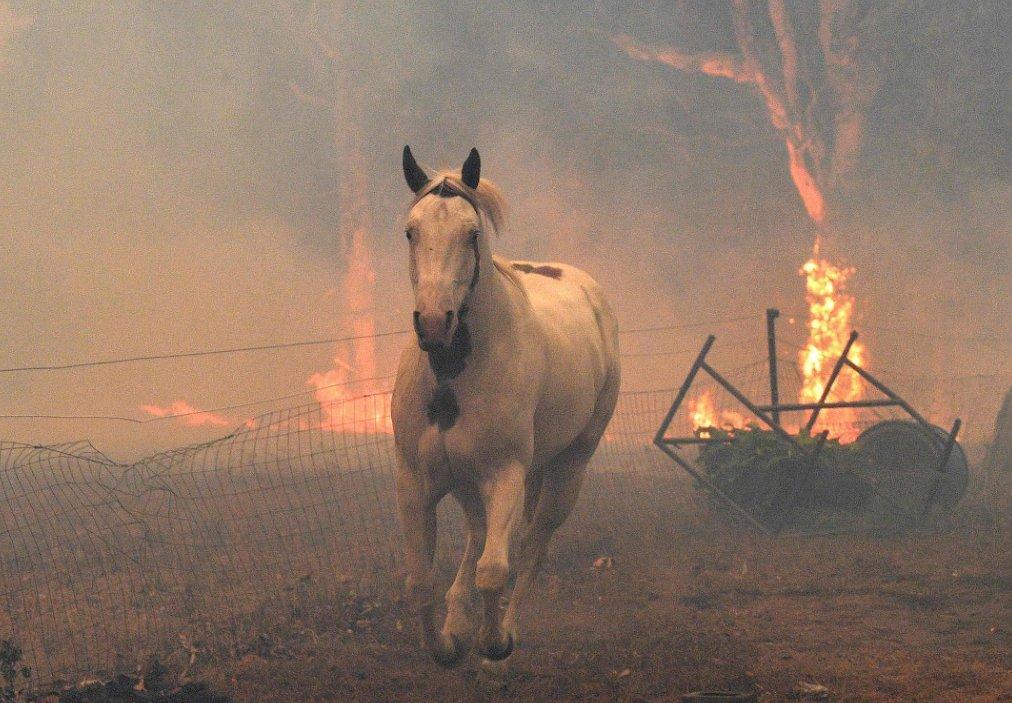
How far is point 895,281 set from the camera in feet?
106

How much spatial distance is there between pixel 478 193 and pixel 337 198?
29.7 meters

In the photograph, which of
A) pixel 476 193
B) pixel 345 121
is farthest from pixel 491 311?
pixel 345 121

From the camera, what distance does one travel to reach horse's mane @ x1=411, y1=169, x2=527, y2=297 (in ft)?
19.5

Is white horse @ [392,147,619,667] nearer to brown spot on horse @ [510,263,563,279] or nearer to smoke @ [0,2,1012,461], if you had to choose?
brown spot on horse @ [510,263,563,279]

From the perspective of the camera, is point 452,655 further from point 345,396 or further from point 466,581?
point 345,396

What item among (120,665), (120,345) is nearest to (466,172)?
(120,665)

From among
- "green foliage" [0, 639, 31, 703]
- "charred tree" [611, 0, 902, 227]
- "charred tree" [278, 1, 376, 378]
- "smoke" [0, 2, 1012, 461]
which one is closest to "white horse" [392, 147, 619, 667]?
"green foliage" [0, 639, 31, 703]

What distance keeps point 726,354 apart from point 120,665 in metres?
29.6

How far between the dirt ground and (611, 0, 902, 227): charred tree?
22.5 m

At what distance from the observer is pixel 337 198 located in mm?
35188

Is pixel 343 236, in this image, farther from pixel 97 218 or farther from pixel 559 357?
pixel 559 357

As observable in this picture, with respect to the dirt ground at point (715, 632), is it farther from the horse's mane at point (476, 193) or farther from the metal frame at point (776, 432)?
the horse's mane at point (476, 193)

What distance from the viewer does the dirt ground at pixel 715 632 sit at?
702cm

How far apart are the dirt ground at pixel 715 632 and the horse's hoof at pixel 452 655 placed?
32 cm
